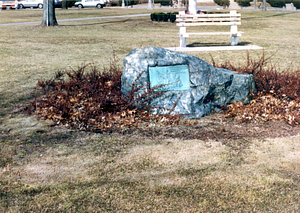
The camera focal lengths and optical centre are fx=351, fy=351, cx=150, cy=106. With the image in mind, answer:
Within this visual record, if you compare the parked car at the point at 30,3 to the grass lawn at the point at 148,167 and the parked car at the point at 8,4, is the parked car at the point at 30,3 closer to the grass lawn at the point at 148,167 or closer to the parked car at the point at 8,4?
the parked car at the point at 8,4

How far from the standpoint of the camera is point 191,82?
5805mm

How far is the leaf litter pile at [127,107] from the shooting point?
5.39 metres

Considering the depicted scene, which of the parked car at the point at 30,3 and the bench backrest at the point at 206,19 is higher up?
the parked car at the point at 30,3

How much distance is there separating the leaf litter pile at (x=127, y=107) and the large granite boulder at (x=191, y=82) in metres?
0.16

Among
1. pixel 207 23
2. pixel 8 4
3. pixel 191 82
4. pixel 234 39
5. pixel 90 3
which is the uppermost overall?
pixel 90 3

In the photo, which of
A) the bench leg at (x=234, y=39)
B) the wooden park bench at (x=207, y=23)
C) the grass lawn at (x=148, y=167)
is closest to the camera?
the grass lawn at (x=148, y=167)

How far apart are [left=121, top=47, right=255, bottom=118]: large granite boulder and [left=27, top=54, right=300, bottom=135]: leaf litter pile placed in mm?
159

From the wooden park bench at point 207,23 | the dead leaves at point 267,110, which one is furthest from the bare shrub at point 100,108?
the wooden park bench at point 207,23

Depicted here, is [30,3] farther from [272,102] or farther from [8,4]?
[272,102]

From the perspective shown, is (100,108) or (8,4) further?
(8,4)

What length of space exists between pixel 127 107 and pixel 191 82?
114 cm

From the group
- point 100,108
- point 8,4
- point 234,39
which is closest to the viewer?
point 100,108

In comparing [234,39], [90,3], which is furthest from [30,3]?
[234,39]

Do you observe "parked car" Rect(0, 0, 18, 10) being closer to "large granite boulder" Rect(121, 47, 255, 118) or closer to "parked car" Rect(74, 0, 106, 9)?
"parked car" Rect(74, 0, 106, 9)
